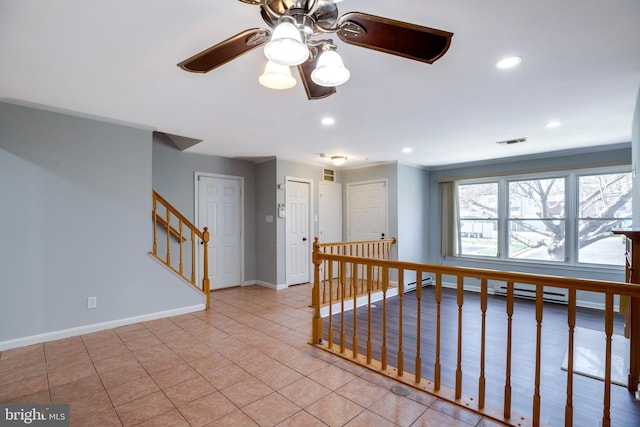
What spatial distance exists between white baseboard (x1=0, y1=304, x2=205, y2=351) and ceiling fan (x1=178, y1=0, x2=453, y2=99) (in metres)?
3.33

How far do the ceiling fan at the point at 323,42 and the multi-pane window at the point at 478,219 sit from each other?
5.25 meters

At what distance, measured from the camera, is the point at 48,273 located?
10.3 feet

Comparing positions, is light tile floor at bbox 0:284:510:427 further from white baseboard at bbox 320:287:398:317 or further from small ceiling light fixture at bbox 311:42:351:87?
small ceiling light fixture at bbox 311:42:351:87

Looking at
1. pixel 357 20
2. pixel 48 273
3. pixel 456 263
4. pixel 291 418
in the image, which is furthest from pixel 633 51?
pixel 48 273

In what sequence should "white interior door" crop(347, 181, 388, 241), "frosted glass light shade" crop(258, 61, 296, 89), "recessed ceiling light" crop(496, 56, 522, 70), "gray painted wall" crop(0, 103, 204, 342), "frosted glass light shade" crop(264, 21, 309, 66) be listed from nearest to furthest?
"frosted glass light shade" crop(264, 21, 309, 66)
"frosted glass light shade" crop(258, 61, 296, 89)
"recessed ceiling light" crop(496, 56, 522, 70)
"gray painted wall" crop(0, 103, 204, 342)
"white interior door" crop(347, 181, 388, 241)

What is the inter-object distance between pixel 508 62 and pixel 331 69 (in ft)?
4.81

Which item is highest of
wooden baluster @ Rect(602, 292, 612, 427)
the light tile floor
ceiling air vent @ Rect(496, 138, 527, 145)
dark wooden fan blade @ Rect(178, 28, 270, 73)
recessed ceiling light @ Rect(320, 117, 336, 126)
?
recessed ceiling light @ Rect(320, 117, 336, 126)

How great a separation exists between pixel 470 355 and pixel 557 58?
2.67 meters

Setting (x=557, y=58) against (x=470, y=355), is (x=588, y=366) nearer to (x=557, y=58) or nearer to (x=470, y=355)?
(x=470, y=355)

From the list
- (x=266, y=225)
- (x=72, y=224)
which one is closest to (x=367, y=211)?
(x=266, y=225)

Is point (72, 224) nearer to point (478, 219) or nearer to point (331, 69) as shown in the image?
point (331, 69)

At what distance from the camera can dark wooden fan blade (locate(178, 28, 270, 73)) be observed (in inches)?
54.8

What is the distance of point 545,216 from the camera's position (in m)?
5.29

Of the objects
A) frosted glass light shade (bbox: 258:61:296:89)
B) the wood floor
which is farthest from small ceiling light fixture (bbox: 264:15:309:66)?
the wood floor
